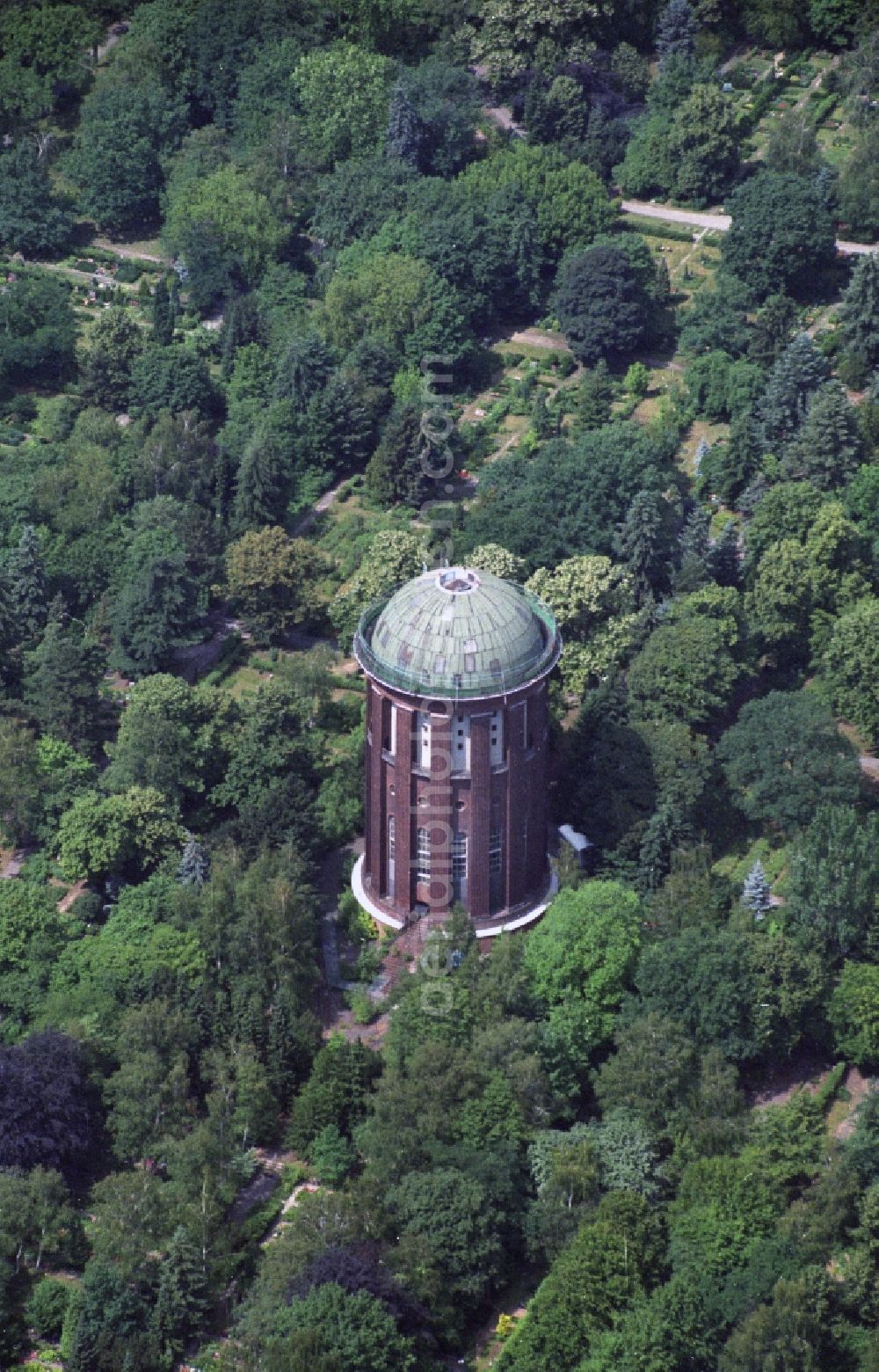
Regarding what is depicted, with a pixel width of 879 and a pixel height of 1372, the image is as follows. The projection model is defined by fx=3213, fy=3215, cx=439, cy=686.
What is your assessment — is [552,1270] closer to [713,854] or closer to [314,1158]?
[314,1158]

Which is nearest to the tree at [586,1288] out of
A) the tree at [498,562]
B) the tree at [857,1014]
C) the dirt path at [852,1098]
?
the dirt path at [852,1098]

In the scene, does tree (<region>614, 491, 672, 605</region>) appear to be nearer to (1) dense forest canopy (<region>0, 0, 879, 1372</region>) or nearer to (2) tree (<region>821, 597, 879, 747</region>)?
(1) dense forest canopy (<region>0, 0, 879, 1372</region>)

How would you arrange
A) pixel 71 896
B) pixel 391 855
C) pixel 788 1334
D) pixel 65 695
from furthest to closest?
pixel 65 695 < pixel 71 896 < pixel 391 855 < pixel 788 1334

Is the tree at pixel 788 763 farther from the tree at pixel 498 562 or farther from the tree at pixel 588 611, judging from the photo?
the tree at pixel 498 562

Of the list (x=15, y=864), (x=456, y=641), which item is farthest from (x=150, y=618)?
(x=456, y=641)

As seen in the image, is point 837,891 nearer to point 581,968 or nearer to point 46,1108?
point 581,968

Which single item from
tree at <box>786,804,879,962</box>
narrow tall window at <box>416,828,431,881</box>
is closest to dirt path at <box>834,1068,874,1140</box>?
tree at <box>786,804,879,962</box>

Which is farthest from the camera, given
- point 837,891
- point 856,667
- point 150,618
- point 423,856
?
point 150,618
